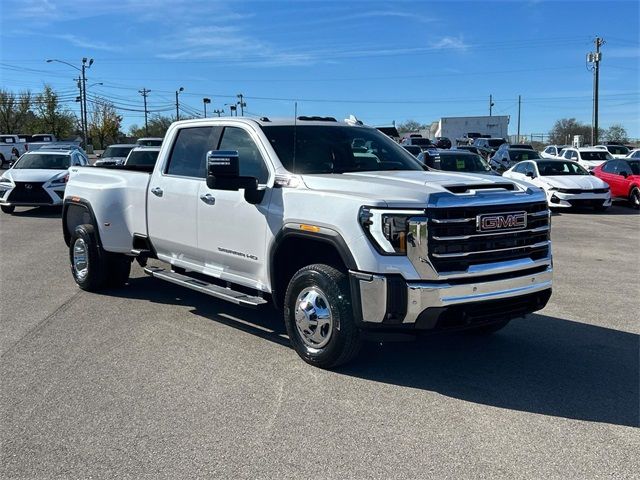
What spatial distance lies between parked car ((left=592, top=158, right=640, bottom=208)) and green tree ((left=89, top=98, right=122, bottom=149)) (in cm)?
8091

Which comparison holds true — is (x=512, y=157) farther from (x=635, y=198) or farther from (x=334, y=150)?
(x=334, y=150)

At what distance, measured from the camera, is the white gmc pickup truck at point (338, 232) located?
444 centimetres

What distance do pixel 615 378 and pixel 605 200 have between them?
46.5 feet

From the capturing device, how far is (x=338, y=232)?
15.3ft

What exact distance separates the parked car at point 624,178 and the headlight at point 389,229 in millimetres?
17231

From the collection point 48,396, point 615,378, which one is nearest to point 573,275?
point 615,378

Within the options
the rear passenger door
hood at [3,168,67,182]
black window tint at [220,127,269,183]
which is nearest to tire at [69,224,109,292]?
the rear passenger door

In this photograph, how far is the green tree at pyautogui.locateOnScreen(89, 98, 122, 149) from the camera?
305 feet

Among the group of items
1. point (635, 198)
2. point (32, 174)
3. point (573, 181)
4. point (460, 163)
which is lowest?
point (635, 198)

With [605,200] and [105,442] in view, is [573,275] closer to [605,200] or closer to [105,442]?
[105,442]

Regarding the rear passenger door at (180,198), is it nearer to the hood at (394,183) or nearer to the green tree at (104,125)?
the hood at (394,183)

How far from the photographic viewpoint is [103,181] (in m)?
7.62

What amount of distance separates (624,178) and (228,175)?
17.9 metres

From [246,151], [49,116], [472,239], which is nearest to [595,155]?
[246,151]
